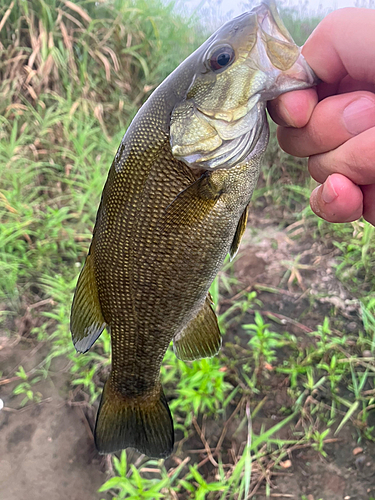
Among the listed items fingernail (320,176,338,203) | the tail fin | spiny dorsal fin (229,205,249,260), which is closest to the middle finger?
fingernail (320,176,338,203)

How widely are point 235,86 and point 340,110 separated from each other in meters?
0.29

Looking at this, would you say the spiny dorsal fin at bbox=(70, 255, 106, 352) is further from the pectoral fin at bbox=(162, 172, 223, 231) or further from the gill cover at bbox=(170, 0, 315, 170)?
the gill cover at bbox=(170, 0, 315, 170)

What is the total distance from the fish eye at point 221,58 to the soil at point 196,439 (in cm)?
167

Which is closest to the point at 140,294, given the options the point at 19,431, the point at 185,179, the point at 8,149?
the point at 185,179

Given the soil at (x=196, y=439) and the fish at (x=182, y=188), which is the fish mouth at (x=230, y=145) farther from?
the soil at (x=196, y=439)

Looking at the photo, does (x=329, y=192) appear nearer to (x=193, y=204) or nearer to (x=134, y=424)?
(x=193, y=204)

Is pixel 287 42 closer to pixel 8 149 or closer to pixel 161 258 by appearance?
pixel 161 258

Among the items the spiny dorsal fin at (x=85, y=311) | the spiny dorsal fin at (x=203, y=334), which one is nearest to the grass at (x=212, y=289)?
the spiny dorsal fin at (x=203, y=334)

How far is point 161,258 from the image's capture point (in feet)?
3.39

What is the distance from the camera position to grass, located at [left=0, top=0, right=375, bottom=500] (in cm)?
179

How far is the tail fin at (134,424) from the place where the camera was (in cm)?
130

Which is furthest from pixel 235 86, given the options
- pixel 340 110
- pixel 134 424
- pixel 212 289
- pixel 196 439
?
pixel 196 439

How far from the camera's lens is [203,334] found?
4.25ft

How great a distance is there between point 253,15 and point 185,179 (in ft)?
1.42
